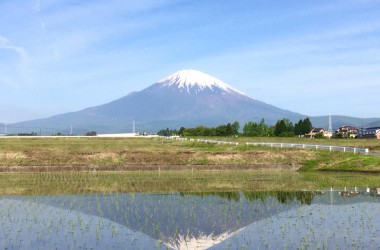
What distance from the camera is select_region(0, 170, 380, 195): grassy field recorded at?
34.2m

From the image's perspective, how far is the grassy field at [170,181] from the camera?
3419cm

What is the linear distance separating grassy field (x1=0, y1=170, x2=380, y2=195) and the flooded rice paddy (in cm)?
292

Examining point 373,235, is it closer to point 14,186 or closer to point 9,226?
point 9,226

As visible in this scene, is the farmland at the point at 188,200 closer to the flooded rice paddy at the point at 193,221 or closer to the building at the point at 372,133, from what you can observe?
the flooded rice paddy at the point at 193,221

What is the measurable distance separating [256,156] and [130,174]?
52.5 feet

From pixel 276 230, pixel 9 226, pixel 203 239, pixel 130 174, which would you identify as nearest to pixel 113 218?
pixel 9 226

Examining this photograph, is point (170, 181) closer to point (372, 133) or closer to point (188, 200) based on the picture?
point (188, 200)

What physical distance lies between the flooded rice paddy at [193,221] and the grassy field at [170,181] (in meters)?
2.92

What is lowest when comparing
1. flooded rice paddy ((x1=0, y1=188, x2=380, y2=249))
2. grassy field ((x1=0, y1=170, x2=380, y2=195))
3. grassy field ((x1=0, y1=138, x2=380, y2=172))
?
flooded rice paddy ((x1=0, y1=188, x2=380, y2=249))

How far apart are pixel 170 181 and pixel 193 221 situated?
17.7 m

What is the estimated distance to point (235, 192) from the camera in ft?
107

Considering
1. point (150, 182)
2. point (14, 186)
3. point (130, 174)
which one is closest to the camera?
point (14, 186)

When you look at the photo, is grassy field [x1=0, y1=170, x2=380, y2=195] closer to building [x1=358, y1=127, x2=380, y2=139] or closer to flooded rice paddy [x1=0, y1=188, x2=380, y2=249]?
flooded rice paddy [x1=0, y1=188, x2=380, y2=249]

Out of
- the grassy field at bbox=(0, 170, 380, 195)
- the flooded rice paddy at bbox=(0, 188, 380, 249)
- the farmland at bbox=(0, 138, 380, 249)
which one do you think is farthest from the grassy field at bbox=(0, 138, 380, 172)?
the flooded rice paddy at bbox=(0, 188, 380, 249)
